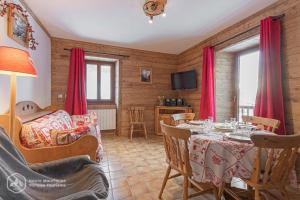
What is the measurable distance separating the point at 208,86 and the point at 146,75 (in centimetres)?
189

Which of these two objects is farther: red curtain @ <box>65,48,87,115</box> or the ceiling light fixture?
red curtain @ <box>65,48,87,115</box>

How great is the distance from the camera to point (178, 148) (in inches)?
64.5

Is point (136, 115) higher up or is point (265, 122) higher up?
point (265, 122)

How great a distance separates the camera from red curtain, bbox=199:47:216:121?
3871mm

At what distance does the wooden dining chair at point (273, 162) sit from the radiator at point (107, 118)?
3.94 m

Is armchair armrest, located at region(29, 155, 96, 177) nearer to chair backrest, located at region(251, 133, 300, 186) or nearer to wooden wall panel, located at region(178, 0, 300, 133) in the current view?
chair backrest, located at region(251, 133, 300, 186)

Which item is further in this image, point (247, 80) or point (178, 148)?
point (247, 80)

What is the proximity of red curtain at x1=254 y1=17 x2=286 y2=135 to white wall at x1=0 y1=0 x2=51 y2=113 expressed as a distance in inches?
134

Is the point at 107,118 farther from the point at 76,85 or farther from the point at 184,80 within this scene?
the point at 184,80

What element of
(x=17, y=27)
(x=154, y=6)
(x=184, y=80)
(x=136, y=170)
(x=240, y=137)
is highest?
(x=154, y=6)

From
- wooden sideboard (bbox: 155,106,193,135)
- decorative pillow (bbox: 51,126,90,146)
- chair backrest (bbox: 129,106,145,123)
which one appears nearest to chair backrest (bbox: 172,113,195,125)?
decorative pillow (bbox: 51,126,90,146)

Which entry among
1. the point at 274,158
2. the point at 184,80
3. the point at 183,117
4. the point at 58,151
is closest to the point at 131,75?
the point at 184,80

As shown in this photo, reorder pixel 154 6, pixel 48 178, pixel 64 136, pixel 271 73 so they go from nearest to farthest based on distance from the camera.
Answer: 1. pixel 48 178
2. pixel 64 136
3. pixel 154 6
4. pixel 271 73

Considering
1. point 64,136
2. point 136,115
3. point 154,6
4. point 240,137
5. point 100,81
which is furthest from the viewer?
point 100,81
